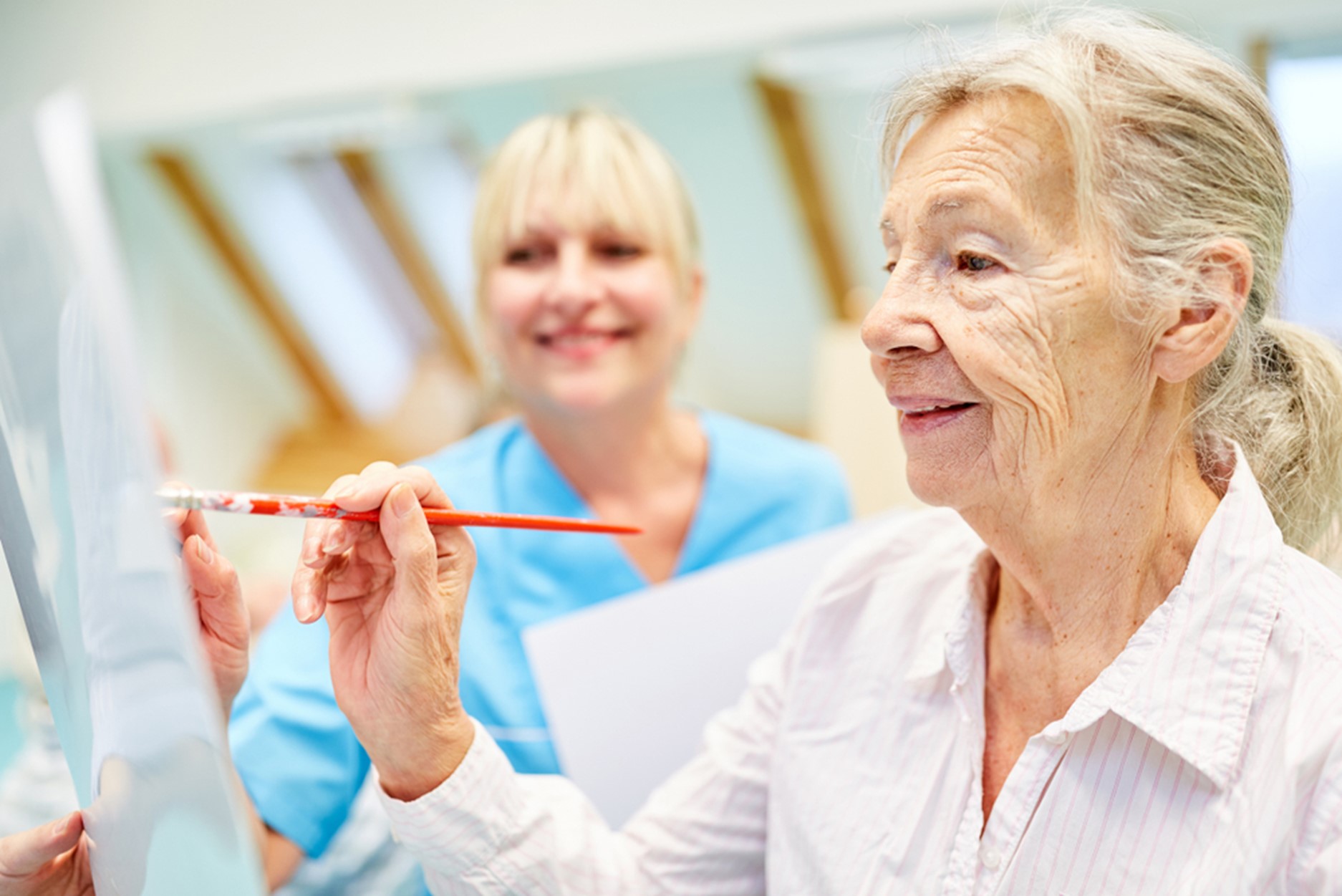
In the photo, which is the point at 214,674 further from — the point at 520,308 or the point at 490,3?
the point at 490,3

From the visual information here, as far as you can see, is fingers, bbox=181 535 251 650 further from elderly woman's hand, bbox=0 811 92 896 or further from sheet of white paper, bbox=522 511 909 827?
sheet of white paper, bbox=522 511 909 827

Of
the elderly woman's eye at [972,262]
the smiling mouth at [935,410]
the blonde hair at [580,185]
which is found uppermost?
the blonde hair at [580,185]

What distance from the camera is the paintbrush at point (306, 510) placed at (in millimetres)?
821

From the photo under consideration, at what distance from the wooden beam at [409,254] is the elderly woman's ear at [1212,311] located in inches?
230

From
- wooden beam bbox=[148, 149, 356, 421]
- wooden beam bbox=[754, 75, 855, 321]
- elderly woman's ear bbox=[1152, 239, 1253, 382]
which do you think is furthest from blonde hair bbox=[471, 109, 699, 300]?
wooden beam bbox=[148, 149, 356, 421]

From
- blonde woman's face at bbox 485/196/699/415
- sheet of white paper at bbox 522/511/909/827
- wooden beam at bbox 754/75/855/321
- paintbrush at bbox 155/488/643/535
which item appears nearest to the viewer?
paintbrush at bbox 155/488/643/535

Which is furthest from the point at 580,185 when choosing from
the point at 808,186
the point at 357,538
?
the point at 808,186

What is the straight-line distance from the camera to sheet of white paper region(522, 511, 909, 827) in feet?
4.78

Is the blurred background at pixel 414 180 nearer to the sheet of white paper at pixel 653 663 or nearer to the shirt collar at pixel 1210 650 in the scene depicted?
the sheet of white paper at pixel 653 663

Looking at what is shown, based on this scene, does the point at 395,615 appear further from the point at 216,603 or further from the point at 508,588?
the point at 508,588

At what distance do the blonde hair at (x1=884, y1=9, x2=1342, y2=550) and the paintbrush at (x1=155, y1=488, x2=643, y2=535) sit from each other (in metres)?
0.48

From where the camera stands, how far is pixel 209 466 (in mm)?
6285

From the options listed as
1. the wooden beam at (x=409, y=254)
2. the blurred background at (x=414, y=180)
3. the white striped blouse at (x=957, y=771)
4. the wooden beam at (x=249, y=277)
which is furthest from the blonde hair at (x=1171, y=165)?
the wooden beam at (x=249, y=277)

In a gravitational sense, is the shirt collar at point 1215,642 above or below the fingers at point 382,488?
below
